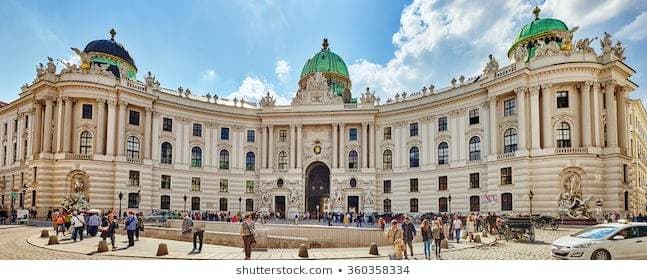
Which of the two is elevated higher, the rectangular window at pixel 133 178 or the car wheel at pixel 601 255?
the rectangular window at pixel 133 178

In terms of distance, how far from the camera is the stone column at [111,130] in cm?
3747

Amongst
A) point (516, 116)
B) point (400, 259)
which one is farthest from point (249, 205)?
point (400, 259)

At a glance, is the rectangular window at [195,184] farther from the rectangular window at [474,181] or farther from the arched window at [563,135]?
the arched window at [563,135]

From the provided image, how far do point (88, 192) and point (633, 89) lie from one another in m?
39.6

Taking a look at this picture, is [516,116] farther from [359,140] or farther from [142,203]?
[142,203]

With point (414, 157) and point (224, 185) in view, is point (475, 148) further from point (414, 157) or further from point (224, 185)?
point (224, 185)

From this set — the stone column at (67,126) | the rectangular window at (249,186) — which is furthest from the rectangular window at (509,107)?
the stone column at (67,126)

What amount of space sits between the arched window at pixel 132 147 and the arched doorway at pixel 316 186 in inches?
605

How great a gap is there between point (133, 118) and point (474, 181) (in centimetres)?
2841

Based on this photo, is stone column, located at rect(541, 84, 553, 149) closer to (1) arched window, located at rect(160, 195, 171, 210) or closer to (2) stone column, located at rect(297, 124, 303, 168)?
(2) stone column, located at rect(297, 124, 303, 168)

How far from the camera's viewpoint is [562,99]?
32906 mm

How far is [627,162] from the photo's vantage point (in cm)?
3034

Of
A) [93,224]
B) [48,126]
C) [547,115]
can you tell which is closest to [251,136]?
[48,126]
